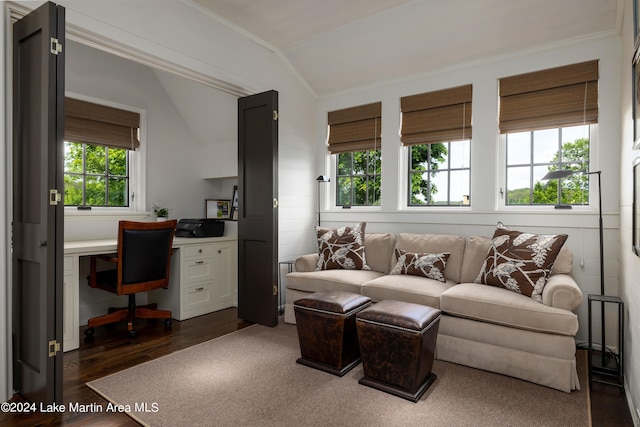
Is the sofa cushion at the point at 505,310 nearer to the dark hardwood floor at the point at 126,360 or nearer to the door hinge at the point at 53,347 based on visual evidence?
the dark hardwood floor at the point at 126,360

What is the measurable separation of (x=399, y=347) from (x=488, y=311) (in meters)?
0.74

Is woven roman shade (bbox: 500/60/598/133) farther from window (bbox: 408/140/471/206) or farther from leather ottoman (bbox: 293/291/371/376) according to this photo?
leather ottoman (bbox: 293/291/371/376)

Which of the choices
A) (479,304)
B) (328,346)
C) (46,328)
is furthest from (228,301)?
(479,304)

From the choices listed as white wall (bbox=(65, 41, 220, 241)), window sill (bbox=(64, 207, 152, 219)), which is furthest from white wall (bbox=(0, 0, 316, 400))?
window sill (bbox=(64, 207, 152, 219))

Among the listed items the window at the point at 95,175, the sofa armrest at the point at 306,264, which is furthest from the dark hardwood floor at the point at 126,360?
the window at the point at 95,175

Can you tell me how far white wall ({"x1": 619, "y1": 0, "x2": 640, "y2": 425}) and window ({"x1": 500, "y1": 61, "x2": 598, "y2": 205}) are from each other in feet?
1.00

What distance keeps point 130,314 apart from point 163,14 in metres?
2.55

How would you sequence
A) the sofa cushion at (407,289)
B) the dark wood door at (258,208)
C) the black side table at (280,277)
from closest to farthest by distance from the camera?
the sofa cushion at (407,289)
the dark wood door at (258,208)
the black side table at (280,277)

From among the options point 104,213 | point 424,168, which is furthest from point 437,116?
point 104,213

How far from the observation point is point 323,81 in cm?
428

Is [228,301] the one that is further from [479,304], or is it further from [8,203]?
[479,304]

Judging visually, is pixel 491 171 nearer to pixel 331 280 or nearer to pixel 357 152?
pixel 357 152

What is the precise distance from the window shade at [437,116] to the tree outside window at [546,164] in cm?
47

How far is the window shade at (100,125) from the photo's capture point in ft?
11.7
